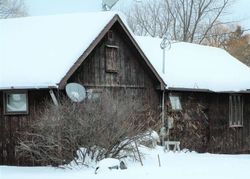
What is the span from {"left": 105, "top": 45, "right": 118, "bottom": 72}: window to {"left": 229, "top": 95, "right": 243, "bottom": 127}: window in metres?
7.63

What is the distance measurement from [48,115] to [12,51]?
14.5ft

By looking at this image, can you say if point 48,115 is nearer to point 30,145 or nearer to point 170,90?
point 30,145

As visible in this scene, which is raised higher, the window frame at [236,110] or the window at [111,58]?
the window at [111,58]

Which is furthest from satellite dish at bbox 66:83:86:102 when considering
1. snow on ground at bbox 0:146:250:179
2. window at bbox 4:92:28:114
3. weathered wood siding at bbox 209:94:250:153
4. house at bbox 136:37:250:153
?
weathered wood siding at bbox 209:94:250:153

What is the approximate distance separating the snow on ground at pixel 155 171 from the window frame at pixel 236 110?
807 centimetres

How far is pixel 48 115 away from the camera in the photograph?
51.6 feet

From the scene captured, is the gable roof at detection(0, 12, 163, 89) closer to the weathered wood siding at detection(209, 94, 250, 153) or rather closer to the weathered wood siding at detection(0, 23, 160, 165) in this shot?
the weathered wood siding at detection(0, 23, 160, 165)

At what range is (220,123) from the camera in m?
25.1

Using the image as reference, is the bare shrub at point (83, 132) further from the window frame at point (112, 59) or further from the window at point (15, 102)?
the window frame at point (112, 59)

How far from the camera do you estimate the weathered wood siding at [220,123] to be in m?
24.0

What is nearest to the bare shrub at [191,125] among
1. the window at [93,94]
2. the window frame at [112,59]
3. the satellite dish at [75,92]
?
the window frame at [112,59]

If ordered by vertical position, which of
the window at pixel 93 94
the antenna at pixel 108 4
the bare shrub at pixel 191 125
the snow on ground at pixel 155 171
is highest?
the antenna at pixel 108 4

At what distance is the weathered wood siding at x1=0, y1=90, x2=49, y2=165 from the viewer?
17.7 m

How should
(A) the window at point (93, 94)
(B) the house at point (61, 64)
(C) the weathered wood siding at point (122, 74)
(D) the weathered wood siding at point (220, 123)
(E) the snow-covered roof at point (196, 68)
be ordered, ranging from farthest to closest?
(D) the weathered wood siding at point (220, 123)
(E) the snow-covered roof at point (196, 68)
(C) the weathered wood siding at point (122, 74)
(B) the house at point (61, 64)
(A) the window at point (93, 94)
